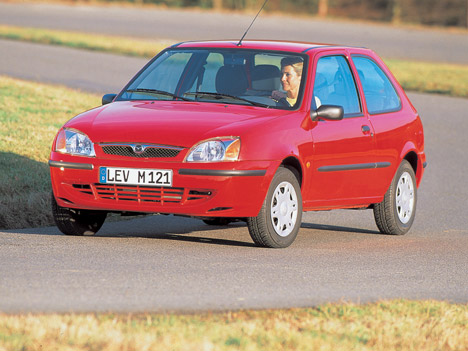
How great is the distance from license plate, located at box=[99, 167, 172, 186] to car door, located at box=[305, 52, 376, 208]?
1.43m

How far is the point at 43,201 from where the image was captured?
11148mm

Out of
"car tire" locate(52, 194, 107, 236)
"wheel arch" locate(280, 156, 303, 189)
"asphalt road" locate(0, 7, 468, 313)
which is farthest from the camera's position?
"car tire" locate(52, 194, 107, 236)

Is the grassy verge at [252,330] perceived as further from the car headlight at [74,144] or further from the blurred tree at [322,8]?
the blurred tree at [322,8]

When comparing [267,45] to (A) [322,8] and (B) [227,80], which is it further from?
(A) [322,8]

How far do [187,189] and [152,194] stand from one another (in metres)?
0.28

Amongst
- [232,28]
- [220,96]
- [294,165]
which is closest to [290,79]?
[220,96]

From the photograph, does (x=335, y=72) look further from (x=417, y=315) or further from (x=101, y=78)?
(x=101, y=78)

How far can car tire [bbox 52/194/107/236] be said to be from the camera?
29.8 feet

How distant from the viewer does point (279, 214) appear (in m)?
8.74

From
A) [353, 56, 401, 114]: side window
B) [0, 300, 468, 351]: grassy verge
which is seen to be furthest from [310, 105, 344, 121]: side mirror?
[0, 300, 468, 351]: grassy verge

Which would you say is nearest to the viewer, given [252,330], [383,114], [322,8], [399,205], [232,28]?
[252,330]

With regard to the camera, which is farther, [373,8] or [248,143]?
[373,8]

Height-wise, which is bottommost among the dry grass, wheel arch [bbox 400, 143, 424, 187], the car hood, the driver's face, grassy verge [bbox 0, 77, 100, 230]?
the dry grass

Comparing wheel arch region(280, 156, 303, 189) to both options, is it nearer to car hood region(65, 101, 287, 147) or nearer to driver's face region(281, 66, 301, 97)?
car hood region(65, 101, 287, 147)
